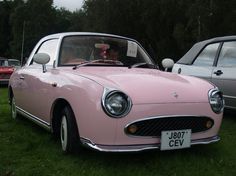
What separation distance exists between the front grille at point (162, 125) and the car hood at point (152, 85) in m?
0.17

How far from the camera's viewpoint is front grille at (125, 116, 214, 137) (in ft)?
14.2

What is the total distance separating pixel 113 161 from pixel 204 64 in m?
3.80

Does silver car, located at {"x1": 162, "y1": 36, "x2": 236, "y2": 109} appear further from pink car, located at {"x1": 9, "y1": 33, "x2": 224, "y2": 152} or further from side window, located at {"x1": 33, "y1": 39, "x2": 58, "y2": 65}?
side window, located at {"x1": 33, "y1": 39, "x2": 58, "y2": 65}

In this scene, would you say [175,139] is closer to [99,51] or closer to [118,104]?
[118,104]

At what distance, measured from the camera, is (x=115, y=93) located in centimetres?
432

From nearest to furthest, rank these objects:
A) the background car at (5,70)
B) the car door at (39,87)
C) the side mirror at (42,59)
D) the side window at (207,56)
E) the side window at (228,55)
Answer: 1. the car door at (39,87)
2. the side mirror at (42,59)
3. the side window at (228,55)
4. the side window at (207,56)
5. the background car at (5,70)

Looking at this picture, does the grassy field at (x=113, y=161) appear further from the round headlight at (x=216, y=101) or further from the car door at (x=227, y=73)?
the car door at (x=227, y=73)

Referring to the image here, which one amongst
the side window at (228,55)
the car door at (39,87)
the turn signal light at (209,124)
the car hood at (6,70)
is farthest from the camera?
the car hood at (6,70)

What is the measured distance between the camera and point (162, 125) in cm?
442

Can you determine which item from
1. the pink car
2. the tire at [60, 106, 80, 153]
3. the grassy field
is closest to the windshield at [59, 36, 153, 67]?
the pink car

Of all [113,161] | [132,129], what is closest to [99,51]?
[113,161]

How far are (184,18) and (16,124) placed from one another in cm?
3575

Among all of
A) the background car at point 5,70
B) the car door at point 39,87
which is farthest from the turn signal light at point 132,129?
the background car at point 5,70

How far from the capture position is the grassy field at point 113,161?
4430mm
